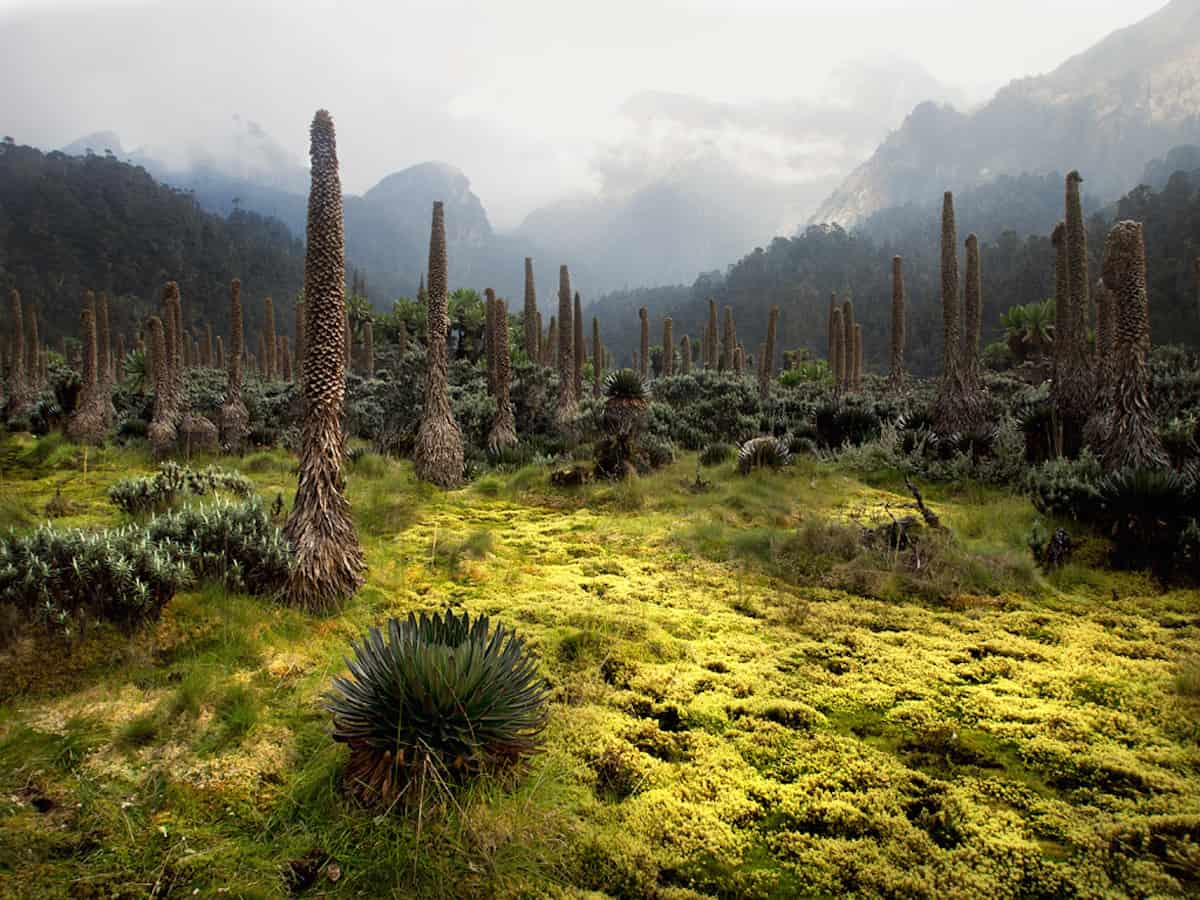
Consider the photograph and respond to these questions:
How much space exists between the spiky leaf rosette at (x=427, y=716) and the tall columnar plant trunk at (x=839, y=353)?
71.7 feet

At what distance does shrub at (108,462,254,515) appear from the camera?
7719mm

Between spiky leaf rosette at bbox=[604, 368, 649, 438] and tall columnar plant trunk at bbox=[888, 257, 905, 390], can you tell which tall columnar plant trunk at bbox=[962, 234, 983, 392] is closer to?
tall columnar plant trunk at bbox=[888, 257, 905, 390]

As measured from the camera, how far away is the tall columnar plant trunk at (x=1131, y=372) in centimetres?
844

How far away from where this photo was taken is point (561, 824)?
2891 mm

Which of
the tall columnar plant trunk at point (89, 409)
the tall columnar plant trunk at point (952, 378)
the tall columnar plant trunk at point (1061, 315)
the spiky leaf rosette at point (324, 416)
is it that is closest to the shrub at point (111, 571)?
the spiky leaf rosette at point (324, 416)

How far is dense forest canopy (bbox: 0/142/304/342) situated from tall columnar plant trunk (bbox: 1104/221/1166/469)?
77.5m

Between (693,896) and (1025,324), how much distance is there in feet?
125

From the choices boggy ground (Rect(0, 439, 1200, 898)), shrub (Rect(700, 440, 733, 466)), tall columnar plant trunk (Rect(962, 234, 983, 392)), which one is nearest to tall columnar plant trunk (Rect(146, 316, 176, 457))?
boggy ground (Rect(0, 439, 1200, 898))

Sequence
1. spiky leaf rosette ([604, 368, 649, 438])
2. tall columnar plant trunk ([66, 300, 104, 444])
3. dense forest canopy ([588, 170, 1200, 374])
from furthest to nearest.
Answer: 1. dense forest canopy ([588, 170, 1200, 374])
2. tall columnar plant trunk ([66, 300, 104, 444])
3. spiky leaf rosette ([604, 368, 649, 438])

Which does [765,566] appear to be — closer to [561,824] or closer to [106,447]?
[561,824]

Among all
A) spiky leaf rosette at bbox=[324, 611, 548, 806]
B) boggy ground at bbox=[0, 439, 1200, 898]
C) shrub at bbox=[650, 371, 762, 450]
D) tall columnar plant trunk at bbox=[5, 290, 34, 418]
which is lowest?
boggy ground at bbox=[0, 439, 1200, 898]

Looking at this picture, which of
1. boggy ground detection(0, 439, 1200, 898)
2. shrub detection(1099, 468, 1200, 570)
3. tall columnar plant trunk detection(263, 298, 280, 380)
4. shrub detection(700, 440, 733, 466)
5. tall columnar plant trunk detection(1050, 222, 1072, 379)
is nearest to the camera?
boggy ground detection(0, 439, 1200, 898)

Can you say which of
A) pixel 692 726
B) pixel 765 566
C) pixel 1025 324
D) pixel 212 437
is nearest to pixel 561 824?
pixel 692 726

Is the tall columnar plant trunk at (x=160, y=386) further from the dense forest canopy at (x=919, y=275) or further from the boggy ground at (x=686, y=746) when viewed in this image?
the dense forest canopy at (x=919, y=275)
